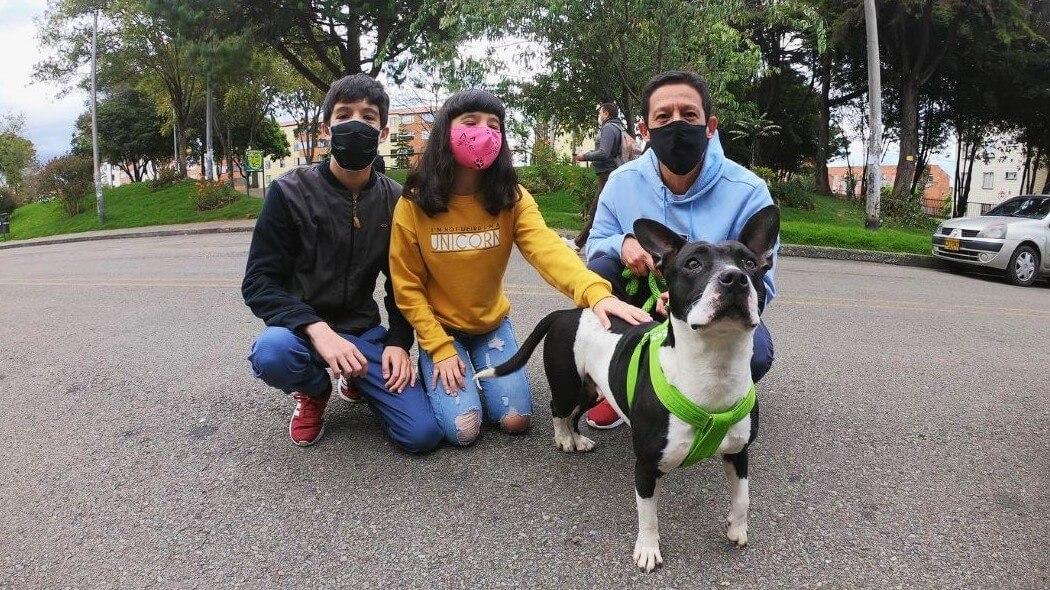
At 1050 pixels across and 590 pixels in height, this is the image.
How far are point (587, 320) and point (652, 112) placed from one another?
3.56 feet

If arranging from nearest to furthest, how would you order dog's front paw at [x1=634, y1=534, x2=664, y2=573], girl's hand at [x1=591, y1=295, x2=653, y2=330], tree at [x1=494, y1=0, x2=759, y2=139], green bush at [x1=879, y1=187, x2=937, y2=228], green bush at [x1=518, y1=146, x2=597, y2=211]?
dog's front paw at [x1=634, y1=534, x2=664, y2=573]
girl's hand at [x1=591, y1=295, x2=653, y2=330]
tree at [x1=494, y1=0, x2=759, y2=139]
green bush at [x1=518, y1=146, x2=597, y2=211]
green bush at [x1=879, y1=187, x2=937, y2=228]

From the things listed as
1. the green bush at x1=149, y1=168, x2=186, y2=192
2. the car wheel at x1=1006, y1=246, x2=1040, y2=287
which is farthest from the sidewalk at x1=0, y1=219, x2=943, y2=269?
the green bush at x1=149, y1=168, x2=186, y2=192

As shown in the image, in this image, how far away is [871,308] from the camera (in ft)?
22.5

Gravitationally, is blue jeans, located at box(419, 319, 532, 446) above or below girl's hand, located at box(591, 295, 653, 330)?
below

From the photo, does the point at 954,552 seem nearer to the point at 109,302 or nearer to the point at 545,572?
the point at 545,572

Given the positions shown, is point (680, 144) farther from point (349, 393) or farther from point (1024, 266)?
point (1024, 266)

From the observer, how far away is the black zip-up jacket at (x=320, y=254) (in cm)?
313

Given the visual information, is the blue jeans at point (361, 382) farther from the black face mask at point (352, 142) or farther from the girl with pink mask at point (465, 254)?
the black face mask at point (352, 142)

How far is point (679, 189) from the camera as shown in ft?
10.8

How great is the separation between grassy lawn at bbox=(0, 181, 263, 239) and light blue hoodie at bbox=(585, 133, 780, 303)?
2041 centimetres

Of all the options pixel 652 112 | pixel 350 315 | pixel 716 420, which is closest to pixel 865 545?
pixel 716 420

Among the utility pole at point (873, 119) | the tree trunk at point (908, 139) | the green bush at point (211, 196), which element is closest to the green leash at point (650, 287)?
the utility pole at point (873, 119)

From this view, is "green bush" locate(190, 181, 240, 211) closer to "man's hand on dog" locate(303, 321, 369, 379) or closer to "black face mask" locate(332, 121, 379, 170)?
"black face mask" locate(332, 121, 379, 170)

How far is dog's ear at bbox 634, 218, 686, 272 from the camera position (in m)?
2.27
